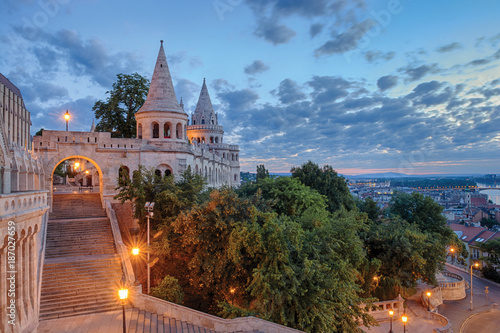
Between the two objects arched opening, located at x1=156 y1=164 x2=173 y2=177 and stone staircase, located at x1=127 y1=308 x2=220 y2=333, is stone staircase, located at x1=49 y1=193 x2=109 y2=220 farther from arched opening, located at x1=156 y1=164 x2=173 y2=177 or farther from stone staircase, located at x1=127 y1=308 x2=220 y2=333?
stone staircase, located at x1=127 y1=308 x2=220 y2=333

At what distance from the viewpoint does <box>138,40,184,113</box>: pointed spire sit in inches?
1197

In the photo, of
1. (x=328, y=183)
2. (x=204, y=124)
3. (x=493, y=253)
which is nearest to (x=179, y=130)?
(x=328, y=183)

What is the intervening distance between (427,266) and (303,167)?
1580 cm

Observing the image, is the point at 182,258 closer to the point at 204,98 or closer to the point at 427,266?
the point at 427,266

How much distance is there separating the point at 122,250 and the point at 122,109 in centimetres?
2398

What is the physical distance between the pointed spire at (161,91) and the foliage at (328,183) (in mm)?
14952

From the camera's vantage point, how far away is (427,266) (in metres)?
25.2

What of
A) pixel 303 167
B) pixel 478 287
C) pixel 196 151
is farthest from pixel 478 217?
pixel 196 151

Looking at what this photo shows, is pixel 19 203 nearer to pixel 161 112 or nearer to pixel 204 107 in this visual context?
pixel 161 112

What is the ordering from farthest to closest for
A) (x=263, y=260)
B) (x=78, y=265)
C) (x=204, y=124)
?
(x=204, y=124)
(x=78, y=265)
(x=263, y=260)

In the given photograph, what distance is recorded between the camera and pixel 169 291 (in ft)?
53.4

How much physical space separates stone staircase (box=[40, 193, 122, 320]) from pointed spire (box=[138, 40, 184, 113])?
1103 centimetres

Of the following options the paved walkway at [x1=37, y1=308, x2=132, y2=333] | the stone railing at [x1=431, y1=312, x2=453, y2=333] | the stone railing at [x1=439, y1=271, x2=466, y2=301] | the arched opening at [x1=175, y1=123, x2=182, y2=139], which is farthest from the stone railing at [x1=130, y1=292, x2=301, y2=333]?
the stone railing at [x1=439, y1=271, x2=466, y2=301]

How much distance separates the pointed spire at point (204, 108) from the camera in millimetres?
55853
